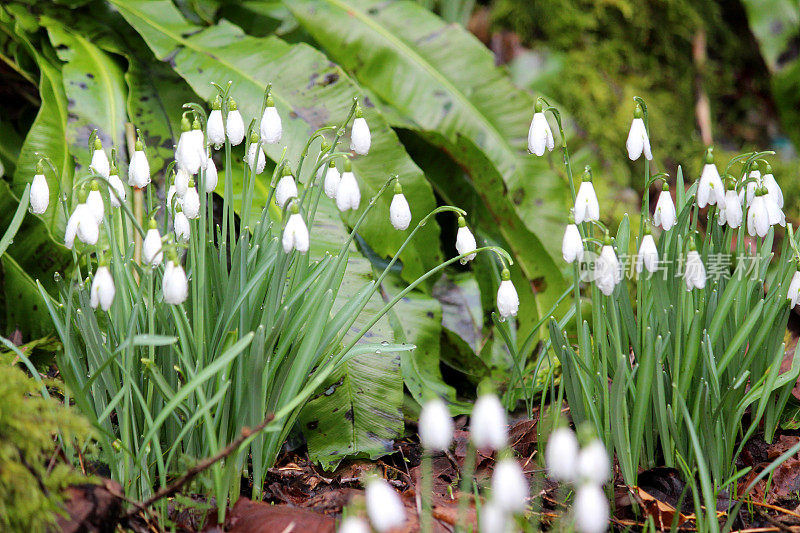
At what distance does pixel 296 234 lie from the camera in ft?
5.00

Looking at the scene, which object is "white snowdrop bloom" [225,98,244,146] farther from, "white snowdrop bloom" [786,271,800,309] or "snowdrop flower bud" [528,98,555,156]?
"white snowdrop bloom" [786,271,800,309]

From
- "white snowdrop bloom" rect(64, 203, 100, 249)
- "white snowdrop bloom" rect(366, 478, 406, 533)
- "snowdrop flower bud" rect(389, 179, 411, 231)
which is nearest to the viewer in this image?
"white snowdrop bloom" rect(366, 478, 406, 533)

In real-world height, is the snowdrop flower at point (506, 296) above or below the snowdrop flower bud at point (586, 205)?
below

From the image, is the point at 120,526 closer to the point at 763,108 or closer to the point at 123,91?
the point at 123,91

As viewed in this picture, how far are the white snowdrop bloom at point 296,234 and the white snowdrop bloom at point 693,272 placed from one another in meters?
0.84

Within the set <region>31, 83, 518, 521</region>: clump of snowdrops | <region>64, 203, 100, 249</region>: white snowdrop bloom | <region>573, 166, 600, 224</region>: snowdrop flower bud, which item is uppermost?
<region>573, 166, 600, 224</region>: snowdrop flower bud

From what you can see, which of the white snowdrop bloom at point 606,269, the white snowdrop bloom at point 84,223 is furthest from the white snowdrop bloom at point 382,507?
the white snowdrop bloom at point 84,223

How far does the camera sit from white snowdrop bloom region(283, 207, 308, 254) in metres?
1.51

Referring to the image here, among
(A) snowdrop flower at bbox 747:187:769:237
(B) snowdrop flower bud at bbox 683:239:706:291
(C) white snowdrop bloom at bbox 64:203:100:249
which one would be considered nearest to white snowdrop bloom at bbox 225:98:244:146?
(C) white snowdrop bloom at bbox 64:203:100:249

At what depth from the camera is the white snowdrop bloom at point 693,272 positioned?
1557mm

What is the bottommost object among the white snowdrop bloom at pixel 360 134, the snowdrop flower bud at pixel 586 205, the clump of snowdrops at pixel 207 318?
the clump of snowdrops at pixel 207 318

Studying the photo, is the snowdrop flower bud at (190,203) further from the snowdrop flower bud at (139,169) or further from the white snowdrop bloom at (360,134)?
the white snowdrop bloom at (360,134)

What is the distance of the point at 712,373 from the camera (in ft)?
5.49

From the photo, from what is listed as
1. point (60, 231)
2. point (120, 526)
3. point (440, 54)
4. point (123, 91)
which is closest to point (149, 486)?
point (120, 526)
